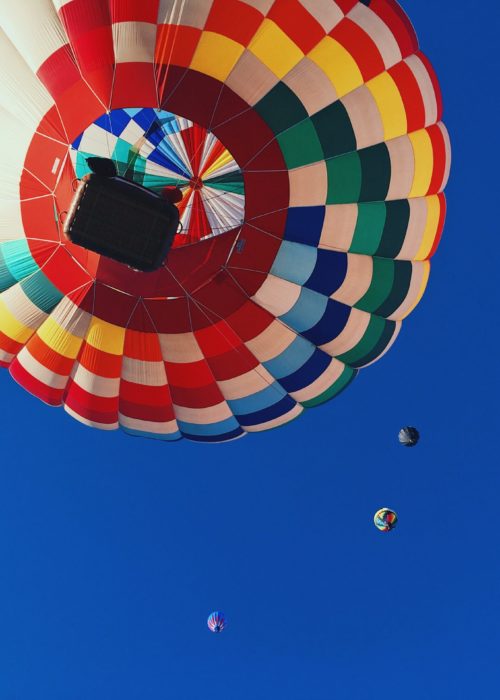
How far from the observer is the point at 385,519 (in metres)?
11.7

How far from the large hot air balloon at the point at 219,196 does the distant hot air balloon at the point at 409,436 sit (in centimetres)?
276

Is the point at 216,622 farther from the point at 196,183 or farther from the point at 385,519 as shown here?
the point at 196,183

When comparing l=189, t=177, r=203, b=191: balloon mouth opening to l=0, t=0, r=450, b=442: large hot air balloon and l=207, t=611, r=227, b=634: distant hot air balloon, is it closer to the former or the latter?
l=0, t=0, r=450, b=442: large hot air balloon

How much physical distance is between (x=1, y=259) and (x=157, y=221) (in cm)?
245

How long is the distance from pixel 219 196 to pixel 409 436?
5171 millimetres

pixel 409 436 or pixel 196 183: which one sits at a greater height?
pixel 409 436

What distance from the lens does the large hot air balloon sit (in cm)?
691

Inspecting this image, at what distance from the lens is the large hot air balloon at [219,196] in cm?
691

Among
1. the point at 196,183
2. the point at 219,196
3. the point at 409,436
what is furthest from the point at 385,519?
the point at 196,183

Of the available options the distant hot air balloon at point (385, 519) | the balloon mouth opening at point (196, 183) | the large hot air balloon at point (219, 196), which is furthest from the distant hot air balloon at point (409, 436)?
the balloon mouth opening at point (196, 183)

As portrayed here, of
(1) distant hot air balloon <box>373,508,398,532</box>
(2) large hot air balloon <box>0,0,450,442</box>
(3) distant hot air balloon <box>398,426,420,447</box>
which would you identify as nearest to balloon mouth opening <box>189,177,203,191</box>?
(2) large hot air balloon <box>0,0,450,442</box>

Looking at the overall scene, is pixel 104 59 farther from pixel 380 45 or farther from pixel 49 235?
pixel 380 45

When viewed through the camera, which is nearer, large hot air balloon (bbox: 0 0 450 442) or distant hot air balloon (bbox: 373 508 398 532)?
large hot air balloon (bbox: 0 0 450 442)

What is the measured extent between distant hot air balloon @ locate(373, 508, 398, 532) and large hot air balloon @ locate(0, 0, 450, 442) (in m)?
3.34
